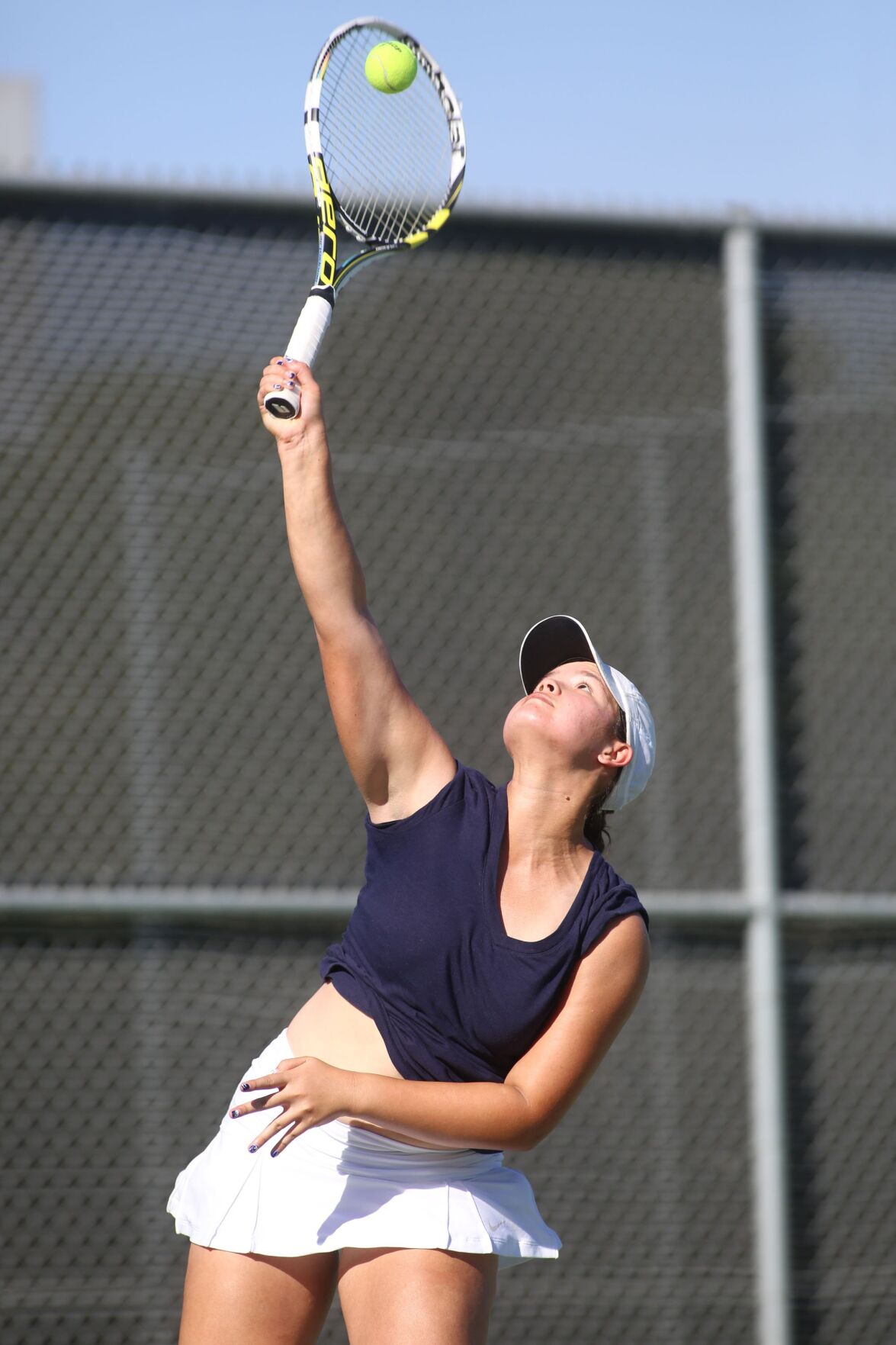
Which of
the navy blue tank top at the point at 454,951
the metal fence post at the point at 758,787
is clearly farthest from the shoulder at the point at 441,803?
the metal fence post at the point at 758,787

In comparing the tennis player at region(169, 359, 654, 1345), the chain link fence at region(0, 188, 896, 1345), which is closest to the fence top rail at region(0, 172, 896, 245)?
the chain link fence at region(0, 188, 896, 1345)

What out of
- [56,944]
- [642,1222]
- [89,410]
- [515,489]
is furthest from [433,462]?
[642,1222]

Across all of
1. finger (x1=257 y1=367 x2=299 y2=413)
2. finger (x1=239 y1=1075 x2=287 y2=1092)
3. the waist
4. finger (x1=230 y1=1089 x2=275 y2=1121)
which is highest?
finger (x1=257 y1=367 x2=299 y2=413)

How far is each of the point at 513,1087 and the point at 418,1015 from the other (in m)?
0.21

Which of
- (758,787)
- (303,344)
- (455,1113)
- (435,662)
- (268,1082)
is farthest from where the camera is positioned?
(435,662)

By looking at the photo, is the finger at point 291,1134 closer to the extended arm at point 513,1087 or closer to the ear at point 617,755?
the extended arm at point 513,1087

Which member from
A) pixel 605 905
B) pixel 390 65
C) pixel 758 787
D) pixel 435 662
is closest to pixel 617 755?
pixel 605 905

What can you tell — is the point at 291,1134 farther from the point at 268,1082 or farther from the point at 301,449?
the point at 301,449

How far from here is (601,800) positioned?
7.31 feet

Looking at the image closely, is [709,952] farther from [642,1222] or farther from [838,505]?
[838,505]

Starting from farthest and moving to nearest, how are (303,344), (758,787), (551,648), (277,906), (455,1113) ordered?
(758,787), (277,906), (551,648), (303,344), (455,1113)

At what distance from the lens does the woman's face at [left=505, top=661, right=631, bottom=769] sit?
2.12 metres

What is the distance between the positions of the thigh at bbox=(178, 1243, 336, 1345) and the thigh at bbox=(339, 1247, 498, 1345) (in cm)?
6

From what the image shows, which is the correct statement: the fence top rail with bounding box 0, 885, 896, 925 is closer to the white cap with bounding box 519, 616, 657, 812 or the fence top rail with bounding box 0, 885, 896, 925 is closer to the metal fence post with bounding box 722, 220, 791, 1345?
the metal fence post with bounding box 722, 220, 791, 1345
